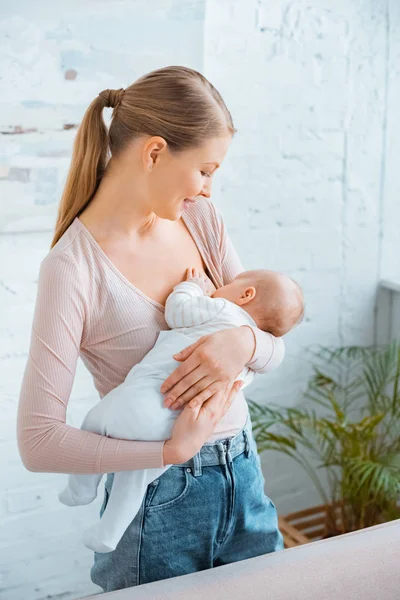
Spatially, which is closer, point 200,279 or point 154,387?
point 154,387

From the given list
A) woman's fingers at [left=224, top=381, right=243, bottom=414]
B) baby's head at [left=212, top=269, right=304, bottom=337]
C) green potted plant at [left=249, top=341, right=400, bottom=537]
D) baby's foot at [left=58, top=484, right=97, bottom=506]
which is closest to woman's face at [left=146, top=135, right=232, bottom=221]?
baby's head at [left=212, top=269, right=304, bottom=337]

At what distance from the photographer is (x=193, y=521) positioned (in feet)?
4.68

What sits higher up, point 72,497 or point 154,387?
point 154,387

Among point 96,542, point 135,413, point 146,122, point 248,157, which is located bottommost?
point 96,542

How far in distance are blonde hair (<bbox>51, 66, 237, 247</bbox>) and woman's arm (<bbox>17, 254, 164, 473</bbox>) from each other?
0.16m

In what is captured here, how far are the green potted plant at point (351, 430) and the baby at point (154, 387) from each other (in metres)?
1.03

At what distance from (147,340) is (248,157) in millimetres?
1288

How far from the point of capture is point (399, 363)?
2650mm

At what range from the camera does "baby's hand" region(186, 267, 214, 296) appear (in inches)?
59.1

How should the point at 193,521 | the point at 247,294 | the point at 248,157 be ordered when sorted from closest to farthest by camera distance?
the point at 193,521 → the point at 247,294 → the point at 248,157

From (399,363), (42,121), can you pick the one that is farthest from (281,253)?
(42,121)

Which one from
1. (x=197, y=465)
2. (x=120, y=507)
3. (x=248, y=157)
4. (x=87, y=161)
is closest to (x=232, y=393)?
(x=197, y=465)

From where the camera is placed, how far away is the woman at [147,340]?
132cm

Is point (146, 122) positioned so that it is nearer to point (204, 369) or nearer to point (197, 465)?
point (204, 369)
